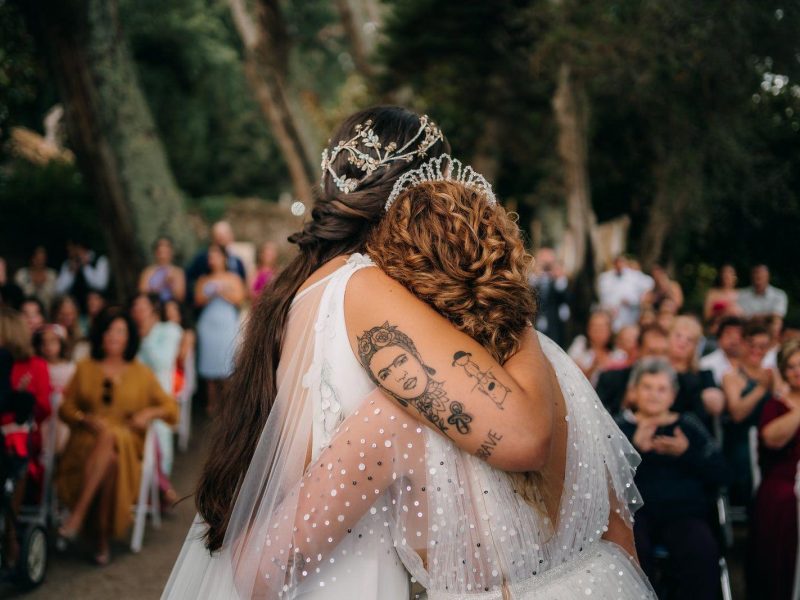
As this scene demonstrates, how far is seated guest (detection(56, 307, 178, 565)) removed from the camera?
6.14 m

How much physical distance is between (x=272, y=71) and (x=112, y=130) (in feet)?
17.4

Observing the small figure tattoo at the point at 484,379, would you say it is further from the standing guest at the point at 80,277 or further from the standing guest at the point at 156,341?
the standing guest at the point at 80,277

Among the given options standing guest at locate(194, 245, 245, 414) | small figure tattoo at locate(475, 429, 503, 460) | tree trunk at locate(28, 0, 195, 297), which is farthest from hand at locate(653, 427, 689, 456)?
tree trunk at locate(28, 0, 195, 297)

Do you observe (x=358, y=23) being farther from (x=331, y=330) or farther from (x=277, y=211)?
(x=331, y=330)

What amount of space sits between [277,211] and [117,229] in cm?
1933

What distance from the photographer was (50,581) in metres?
5.67

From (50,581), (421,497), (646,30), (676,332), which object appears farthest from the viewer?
(646,30)

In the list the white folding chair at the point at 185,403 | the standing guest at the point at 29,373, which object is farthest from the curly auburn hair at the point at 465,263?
the white folding chair at the point at 185,403

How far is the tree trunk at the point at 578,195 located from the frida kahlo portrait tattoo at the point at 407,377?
13024 mm

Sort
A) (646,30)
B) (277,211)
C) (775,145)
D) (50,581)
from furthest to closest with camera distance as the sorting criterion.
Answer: (277,211) < (775,145) < (646,30) < (50,581)

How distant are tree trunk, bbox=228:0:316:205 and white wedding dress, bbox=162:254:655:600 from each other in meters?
13.7

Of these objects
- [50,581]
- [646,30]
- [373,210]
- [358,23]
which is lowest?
[50,581]

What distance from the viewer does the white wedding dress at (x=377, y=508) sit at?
1.90m

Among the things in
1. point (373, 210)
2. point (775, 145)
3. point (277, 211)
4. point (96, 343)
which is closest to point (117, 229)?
point (96, 343)
